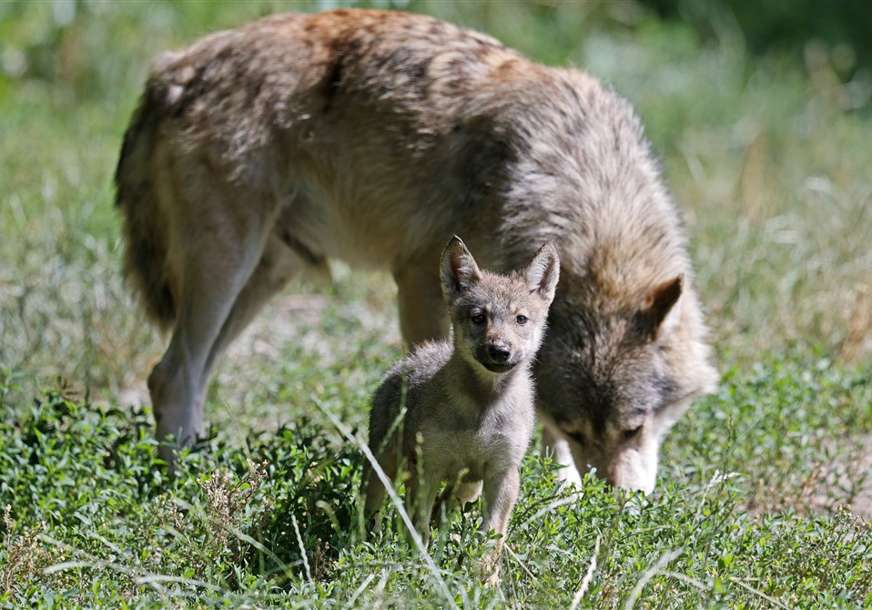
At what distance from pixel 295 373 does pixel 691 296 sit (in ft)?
7.67

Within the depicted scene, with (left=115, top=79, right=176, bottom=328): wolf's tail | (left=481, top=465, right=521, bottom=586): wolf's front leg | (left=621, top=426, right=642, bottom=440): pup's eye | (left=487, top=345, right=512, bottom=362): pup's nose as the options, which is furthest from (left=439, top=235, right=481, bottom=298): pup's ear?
(left=115, top=79, right=176, bottom=328): wolf's tail

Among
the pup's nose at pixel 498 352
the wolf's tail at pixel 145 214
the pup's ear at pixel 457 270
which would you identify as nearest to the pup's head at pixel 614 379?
the pup's ear at pixel 457 270

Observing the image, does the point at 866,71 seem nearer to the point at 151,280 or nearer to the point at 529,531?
the point at 151,280

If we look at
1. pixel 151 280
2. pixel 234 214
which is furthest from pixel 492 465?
pixel 151 280

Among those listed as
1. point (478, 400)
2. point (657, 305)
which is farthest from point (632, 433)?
point (478, 400)

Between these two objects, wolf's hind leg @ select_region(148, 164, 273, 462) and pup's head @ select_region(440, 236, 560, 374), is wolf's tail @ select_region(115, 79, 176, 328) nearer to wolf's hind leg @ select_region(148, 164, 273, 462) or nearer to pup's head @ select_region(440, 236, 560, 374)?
wolf's hind leg @ select_region(148, 164, 273, 462)

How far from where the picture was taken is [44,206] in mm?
8977

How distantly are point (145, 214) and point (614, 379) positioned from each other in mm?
2656

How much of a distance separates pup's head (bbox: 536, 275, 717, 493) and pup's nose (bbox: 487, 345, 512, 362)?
1.37 m

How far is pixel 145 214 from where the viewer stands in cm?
704

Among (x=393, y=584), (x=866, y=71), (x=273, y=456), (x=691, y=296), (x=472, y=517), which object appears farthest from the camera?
(x=866, y=71)

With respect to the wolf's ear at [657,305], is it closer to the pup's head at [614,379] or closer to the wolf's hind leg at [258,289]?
the pup's head at [614,379]

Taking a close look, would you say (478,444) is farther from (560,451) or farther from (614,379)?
(560,451)

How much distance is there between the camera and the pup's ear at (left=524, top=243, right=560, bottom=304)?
195 inches
